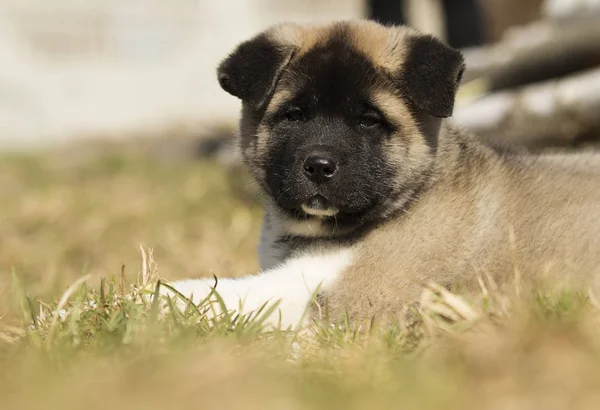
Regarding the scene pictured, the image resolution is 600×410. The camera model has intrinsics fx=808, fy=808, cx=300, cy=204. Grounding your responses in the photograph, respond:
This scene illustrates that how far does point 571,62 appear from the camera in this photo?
22.8 ft

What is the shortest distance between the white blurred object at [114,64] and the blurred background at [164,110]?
2 centimetres

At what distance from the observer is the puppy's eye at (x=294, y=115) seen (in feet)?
12.7

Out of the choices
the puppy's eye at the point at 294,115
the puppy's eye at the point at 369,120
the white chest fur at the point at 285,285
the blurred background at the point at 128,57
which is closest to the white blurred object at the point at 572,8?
the puppy's eye at the point at 369,120

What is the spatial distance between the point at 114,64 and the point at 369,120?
1075cm

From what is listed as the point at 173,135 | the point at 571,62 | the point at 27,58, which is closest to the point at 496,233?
the point at 571,62

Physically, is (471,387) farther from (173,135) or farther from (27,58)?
(27,58)

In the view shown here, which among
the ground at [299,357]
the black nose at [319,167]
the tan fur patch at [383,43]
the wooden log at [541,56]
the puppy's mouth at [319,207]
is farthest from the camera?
the wooden log at [541,56]

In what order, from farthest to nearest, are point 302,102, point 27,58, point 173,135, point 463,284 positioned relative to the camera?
point 27,58
point 173,135
point 302,102
point 463,284

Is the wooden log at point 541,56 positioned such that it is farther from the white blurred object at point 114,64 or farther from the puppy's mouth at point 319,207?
the white blurred object at point 114,64

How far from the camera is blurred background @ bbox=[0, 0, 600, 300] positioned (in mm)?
6199

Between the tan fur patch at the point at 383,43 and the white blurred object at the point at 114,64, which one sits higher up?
the tan fur patch at the point at 383,43

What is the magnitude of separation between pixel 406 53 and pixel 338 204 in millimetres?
811

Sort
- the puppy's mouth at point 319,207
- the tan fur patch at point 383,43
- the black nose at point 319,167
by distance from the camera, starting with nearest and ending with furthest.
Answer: the black nose at point 319,167
the puppy's mouth at point 319,207
the tan fur patch at point 383,43

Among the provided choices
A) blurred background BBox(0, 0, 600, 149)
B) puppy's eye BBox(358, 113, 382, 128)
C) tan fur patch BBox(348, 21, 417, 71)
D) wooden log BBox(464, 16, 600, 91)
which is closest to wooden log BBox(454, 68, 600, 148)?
wooden log BBox(464, 16, 600, 91)
